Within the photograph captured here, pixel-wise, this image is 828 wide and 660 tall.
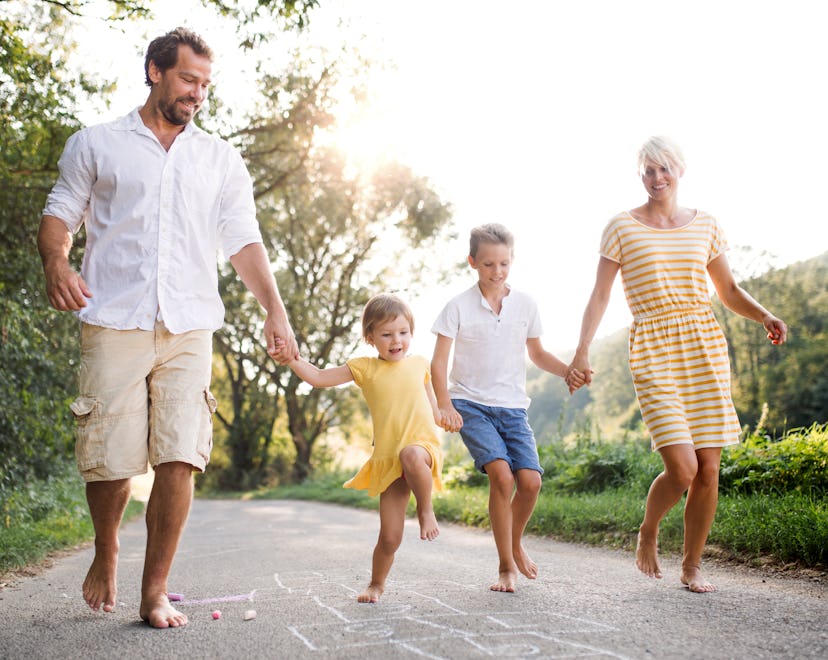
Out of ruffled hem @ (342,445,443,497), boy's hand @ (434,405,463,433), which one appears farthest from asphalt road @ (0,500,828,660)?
boy's hand @ (434,405,463,433)

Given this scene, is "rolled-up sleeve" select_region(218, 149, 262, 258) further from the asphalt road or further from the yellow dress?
the asphalt road

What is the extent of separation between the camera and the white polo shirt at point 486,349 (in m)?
4.98

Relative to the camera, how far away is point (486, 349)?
5027 millimetres

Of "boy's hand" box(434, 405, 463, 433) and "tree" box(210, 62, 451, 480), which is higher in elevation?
"tree" box(210, 62, 451, 480)

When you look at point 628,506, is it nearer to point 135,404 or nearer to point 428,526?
point 428,526

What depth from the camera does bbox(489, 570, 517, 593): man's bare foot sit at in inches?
174

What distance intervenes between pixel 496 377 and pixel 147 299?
6.94 ft

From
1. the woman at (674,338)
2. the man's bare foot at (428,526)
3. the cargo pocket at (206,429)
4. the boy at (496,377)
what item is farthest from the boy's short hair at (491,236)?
the cargo pocket at (206,429)

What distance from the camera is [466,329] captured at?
5039mm

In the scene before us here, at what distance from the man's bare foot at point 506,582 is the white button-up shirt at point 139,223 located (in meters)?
2.00

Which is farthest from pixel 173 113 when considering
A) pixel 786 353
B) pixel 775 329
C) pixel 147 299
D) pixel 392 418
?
pixel 786 353

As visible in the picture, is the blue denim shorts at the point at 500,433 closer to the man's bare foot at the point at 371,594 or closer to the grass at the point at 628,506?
the man's bare foot at the point at 371,594

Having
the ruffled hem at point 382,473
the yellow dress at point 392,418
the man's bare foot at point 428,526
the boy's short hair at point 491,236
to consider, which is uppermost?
the boy's short hair at point 491,236

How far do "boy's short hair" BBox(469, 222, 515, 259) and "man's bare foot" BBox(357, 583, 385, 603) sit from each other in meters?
1.99
